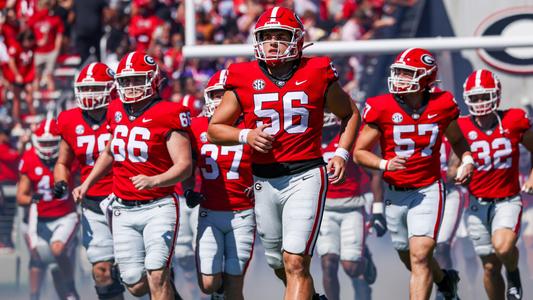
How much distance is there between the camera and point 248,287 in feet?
37.4

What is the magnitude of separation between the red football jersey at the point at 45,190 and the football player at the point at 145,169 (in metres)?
2.70

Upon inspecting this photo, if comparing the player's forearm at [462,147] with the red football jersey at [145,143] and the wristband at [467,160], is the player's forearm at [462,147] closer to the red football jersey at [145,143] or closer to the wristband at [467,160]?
the wristband at [467,160]

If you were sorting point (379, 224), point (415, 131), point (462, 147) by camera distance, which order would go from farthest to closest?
point (379, 224) < point (462, 147) < point (415, 131)

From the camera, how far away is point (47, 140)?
11000mm

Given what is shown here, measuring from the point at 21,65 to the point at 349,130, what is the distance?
8077mm

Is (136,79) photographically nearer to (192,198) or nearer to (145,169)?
(145,169)

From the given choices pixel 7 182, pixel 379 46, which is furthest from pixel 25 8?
pixel 379 46

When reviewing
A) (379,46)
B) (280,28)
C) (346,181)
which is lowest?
(346,181)

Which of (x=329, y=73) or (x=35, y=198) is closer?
(x=329, y=73)

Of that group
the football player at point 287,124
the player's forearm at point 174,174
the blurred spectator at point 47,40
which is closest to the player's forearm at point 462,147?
the football player at point 287,124

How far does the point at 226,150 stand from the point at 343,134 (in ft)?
4.41

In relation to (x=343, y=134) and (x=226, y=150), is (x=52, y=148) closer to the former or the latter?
(x=226, y=150)

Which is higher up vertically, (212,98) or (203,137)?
(212,98)

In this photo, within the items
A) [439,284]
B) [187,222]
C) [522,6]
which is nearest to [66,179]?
[187,222]
